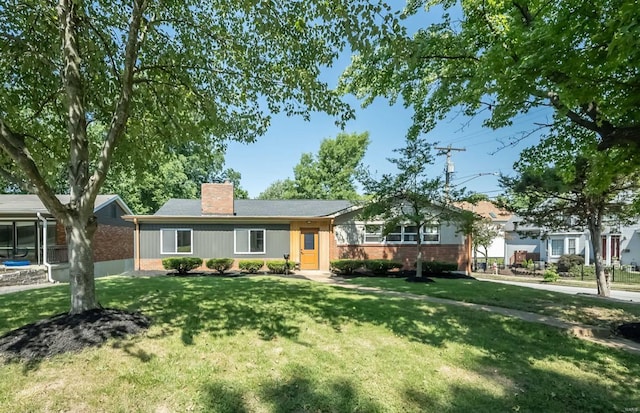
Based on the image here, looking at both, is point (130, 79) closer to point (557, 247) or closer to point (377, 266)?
point (377, 266)

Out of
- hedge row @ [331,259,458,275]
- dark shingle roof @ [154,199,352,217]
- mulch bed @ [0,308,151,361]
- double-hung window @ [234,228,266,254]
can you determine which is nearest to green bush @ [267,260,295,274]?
double-hung window @ [234,228,266,254]

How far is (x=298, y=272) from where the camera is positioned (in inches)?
672

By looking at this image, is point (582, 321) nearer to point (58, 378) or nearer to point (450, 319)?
point (450, 319)

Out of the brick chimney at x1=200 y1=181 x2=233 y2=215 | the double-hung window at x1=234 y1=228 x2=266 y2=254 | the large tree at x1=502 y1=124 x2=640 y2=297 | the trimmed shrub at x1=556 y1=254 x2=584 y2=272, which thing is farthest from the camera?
the trimmed shrub at x1=556 y1=254 x2=584 y2=272

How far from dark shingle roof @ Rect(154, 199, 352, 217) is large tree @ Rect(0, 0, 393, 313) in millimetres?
9711

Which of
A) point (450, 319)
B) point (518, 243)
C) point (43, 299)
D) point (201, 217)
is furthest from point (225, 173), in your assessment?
point (450, 319)

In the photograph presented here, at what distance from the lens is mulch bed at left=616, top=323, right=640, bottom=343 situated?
5.91 meters

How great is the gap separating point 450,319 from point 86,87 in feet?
27.9

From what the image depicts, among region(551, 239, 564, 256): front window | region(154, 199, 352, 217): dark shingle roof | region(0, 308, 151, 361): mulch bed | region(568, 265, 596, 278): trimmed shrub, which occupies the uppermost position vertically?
region(154, 199, 352, 217): dark shingle roof

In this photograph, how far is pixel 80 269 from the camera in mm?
5035

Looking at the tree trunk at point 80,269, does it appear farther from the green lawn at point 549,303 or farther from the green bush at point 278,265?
the green bush at point 278,265

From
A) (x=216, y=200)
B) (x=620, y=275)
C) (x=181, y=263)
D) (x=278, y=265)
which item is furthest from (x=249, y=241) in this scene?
(x=620, y=275)

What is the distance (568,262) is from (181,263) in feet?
79.9

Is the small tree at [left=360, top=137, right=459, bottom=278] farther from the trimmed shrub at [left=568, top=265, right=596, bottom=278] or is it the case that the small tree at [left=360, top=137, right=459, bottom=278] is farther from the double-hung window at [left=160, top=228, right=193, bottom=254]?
the trimmed shrub at [left=568, top=265, right=596, bottom=278]
